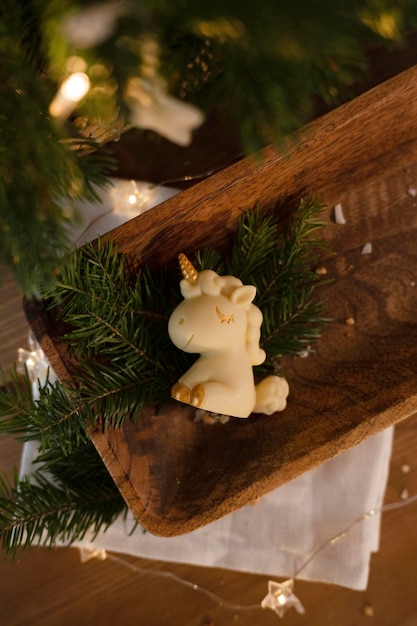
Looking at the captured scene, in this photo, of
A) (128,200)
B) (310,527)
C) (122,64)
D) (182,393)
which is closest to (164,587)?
(310,527)

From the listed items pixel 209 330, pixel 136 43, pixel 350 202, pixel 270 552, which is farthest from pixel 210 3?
pixel 270 552

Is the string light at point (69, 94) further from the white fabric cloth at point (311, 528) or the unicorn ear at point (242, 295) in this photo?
the white fabric cloth at point (311, 528)

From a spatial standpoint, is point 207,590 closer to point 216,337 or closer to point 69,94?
point 216,337

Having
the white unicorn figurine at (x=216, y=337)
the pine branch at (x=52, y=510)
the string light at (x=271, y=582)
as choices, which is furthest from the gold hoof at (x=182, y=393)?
the string light at (x=271, y=582)

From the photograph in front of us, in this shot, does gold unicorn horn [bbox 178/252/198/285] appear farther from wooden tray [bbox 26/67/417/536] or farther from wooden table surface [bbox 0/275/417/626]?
wooden table surface [bbox 0/275/417/626]

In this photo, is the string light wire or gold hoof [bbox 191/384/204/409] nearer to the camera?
gold hoof [bbox 191/384/204/409]

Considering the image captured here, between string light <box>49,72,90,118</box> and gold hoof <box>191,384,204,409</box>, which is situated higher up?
string light <box>49,72,90,118</box>

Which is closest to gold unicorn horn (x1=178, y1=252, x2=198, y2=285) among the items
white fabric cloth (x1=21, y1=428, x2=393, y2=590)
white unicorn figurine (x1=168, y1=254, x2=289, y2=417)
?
white unicorn figurine (x1=168, y1=254, x2=289, y2=417)

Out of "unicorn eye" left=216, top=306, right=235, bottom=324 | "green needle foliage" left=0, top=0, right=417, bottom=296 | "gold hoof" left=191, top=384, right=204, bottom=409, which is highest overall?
"green needle foliage" left=0, top=0, right=417, bottom=296
